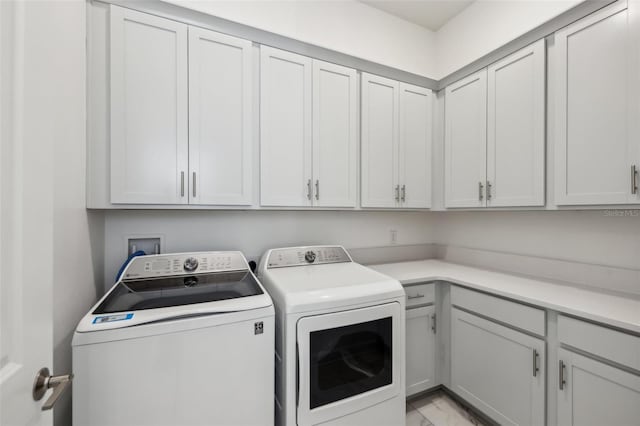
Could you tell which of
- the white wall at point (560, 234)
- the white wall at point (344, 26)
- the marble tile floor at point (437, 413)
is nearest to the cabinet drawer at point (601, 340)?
the white wall at point (560, 234)

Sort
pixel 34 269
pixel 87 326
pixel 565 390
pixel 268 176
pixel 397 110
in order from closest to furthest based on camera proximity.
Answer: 1. pixel 34 269
2. pixel 87 326
3. pixel 565 390
4. pixel 268 176
5. pixel 397 110

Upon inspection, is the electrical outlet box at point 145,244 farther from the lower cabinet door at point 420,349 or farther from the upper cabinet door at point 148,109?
the lower cabinet door at point 420,349

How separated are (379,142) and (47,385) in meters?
2.04

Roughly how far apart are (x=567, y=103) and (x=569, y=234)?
0.82 metres

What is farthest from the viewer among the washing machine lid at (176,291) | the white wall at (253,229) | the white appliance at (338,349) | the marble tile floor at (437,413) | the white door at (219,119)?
the marble tile floor at (437,413)

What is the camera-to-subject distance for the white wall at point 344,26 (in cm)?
192

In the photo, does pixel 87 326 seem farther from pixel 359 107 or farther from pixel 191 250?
pixel 359 107

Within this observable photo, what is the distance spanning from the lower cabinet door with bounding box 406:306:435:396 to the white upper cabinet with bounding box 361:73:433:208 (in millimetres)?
827

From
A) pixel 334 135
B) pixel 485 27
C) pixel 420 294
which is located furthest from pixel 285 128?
pixel 485 27

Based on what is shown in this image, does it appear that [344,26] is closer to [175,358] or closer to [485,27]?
[485,27]

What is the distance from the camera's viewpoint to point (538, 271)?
1896 mm

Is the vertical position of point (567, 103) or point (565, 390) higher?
point (567, 103)

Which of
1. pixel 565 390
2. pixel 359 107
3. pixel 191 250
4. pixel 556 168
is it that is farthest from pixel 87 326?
pixel 556 168

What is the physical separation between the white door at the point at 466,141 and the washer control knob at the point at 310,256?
1.19 meters
